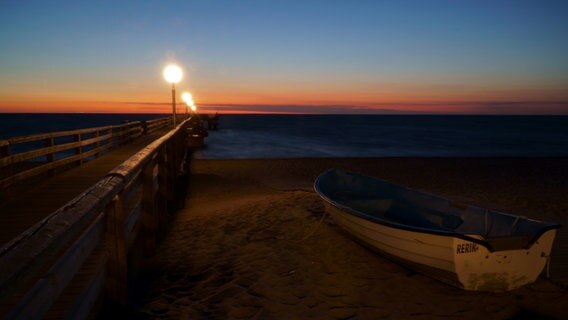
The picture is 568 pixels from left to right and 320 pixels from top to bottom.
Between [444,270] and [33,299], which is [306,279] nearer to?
[444,270]

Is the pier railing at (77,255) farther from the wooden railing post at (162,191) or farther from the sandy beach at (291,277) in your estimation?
the wooden railing post at (162,191)

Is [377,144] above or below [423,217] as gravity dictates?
below

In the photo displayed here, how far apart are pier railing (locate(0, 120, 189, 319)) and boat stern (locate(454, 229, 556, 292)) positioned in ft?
12.1

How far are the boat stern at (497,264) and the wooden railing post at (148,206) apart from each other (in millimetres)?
3827

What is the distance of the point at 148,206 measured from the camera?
5.10m

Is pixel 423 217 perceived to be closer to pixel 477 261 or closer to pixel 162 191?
pixel 477 261

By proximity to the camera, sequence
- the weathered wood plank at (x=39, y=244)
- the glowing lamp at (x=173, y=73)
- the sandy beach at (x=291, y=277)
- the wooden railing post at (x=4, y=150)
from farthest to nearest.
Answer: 1. the glowing lamp at (x=173, y=73)
2. the wooden railing post at (x=4, y=150)
3. the sandy beach at (x=291, y=277)
4. the weathered wood plank at (x=39, y=244)

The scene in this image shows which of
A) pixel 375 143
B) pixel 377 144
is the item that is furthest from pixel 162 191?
pixel 375 143

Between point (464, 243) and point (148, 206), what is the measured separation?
4.01 meters

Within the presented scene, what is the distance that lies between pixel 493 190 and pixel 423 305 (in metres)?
10.5

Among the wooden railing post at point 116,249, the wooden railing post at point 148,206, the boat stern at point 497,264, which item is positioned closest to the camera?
Answer: the wooden railing post at point 116,249

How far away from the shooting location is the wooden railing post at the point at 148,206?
4820mm

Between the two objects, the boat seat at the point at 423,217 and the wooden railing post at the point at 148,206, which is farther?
the boat seat at the point at 423,217

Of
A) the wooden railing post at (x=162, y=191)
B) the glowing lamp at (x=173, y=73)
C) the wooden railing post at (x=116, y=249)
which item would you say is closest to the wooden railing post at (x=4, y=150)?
the wooden railing post at (x=162, y=191)
